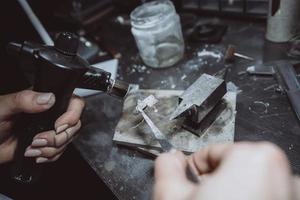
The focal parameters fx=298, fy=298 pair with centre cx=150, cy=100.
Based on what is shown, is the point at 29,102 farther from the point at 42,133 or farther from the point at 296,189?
the point at 296,189

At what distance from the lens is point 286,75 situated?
1.04m

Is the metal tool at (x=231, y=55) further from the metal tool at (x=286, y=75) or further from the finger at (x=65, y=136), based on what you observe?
the finger at (x=65, y=136)

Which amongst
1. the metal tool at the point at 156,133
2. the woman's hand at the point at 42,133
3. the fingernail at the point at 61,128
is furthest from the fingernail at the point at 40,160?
the metal tool at the point at 156,133

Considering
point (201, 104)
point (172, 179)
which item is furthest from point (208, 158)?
point (201, 104)

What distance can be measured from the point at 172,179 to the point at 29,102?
0.58m

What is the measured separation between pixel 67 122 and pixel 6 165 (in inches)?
19.8

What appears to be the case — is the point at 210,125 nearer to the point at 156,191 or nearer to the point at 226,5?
the point at 156,191

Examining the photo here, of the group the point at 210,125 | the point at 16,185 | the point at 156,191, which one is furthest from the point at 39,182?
the point at 156,191

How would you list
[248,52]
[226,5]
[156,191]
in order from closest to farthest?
[156,191]
[248,52]
[226,5]

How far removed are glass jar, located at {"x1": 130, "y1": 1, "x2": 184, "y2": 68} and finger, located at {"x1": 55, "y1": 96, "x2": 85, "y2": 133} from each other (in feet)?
1.29

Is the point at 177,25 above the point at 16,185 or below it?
above

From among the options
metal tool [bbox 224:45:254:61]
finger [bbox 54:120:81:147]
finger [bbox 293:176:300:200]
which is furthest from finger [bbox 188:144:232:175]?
metal tool [bbox 224:45:254:61]

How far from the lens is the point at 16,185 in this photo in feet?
4.43

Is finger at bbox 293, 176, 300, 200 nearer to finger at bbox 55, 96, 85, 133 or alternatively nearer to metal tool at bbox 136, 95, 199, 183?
metal tool at bbox 136, 95, 199, 183
